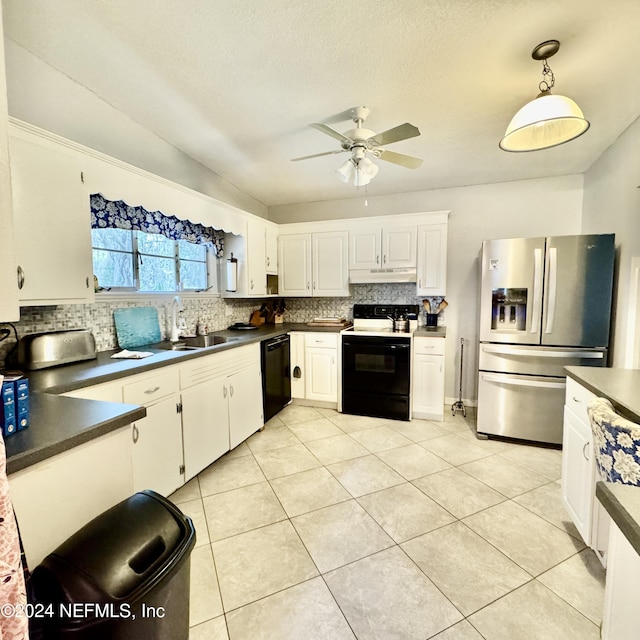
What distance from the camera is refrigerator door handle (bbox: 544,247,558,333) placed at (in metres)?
2.66

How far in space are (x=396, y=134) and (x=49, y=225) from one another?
1.95m

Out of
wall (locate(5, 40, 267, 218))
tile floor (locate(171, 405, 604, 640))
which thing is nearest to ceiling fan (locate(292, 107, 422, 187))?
wall (locate(5, 40, 267, 218))

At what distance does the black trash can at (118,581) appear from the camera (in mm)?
711

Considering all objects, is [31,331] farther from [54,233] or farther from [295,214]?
[295,214]

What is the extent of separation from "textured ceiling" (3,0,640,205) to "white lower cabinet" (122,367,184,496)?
1.74 metres

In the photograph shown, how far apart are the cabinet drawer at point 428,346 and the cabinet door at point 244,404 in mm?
1633

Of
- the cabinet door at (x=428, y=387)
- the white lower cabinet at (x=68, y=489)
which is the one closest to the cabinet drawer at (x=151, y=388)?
the white lower cabinet at (x=68, y=489)

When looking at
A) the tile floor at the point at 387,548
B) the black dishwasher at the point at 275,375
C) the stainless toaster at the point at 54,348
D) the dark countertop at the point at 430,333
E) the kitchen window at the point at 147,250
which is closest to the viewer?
the tile floor at the point at 387,548

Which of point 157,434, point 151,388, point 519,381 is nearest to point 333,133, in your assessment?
point 151,388

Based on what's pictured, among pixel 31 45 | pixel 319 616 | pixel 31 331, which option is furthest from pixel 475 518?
pixel 31 45

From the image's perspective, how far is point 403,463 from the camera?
8.36 feet

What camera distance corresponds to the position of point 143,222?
8.22ft

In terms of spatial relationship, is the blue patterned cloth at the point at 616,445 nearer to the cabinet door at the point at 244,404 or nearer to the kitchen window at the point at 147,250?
the cabinet door at the point at 244,404

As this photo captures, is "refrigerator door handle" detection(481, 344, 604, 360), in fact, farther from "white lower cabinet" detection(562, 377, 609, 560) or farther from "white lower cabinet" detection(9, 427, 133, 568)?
"white lower cabinet" detection(9, 427, 133, 568)
